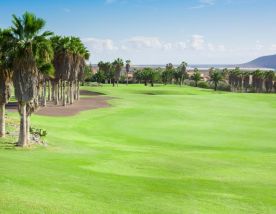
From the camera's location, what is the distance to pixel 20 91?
1368 inches

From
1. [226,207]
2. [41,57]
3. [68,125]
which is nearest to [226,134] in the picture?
[68,125]

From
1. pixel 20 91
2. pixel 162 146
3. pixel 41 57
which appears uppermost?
pixel 41 57

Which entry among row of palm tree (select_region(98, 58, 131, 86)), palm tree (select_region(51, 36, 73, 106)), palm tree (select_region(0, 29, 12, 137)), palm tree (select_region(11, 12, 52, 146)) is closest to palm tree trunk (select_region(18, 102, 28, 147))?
palm tree (select_region(11, 12, 52, 146))

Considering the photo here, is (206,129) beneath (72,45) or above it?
beneath

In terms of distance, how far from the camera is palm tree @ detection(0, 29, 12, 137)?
34031 mm

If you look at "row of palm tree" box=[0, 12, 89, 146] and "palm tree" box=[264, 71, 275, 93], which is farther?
"palm tree" box=[264, 71, 275, 93]

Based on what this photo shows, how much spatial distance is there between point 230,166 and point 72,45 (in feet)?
183

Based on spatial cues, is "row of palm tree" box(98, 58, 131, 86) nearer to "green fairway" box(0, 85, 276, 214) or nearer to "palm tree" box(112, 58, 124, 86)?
"palm tree" box(112, 58, 124, 86)

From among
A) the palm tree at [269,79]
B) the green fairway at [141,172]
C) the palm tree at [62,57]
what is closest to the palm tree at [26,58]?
the green fairway at [141,172]

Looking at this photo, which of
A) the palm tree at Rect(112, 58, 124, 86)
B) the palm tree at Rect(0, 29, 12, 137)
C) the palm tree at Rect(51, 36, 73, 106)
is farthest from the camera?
the palm tree at Rect(112, 58, 124, 86)

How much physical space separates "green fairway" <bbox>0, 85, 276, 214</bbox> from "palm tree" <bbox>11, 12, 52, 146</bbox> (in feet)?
12.5

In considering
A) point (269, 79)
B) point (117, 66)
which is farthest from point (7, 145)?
point (269, 79)

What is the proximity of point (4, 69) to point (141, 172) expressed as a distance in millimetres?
17200

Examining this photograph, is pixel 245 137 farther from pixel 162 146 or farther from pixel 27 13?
pixel 27 13
